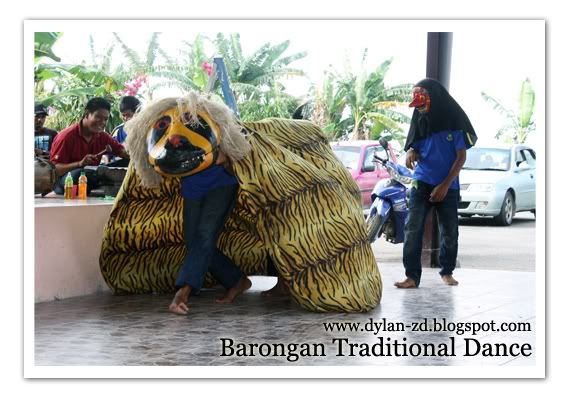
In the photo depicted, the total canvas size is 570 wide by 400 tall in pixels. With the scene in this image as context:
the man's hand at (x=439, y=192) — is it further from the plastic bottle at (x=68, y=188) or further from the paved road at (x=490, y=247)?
the plastic bottle at (x=68, y=188)

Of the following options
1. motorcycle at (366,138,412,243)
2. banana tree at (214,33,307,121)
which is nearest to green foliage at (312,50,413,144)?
banana tree at (214,33,307,121)

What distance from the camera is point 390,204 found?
1038 cm

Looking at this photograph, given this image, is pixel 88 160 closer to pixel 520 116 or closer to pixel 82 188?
pixel 82 188

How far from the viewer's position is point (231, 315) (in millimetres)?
6676

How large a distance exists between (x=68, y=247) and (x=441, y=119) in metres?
3.03

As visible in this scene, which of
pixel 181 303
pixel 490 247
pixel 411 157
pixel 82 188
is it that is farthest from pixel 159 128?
pixel 490 247

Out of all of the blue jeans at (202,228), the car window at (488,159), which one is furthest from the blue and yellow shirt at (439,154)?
the car window at (488,159)

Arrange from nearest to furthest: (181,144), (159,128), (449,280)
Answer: (181,144), (159,128), (449,280)

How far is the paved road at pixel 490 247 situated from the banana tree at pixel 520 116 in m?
5.71

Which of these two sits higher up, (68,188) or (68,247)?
(68,188)

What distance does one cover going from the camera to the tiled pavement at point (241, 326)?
534 cm

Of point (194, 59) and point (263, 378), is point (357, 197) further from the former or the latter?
point (194, 59)

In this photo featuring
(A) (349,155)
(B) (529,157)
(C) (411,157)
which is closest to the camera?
(C) (411,157)
